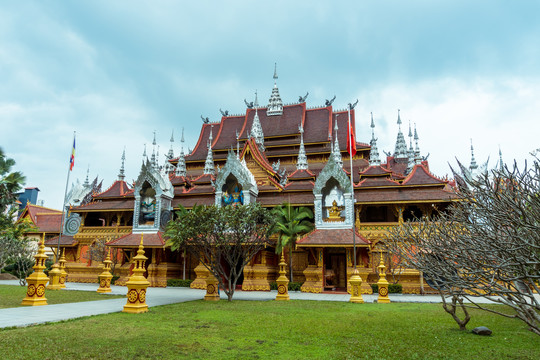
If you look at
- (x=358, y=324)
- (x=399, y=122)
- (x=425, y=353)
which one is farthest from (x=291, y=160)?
(x=425, y=353)

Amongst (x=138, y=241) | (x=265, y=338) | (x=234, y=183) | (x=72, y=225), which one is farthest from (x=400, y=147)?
(x=265, y=338)

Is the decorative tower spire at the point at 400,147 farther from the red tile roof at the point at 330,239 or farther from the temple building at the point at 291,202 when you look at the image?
the red tile roof at the point at 330,239

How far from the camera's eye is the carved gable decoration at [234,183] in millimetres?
22078

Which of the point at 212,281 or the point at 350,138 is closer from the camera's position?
the point at 212,281

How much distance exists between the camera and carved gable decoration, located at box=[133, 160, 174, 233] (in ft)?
76.0

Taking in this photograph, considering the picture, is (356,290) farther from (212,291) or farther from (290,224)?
(290,224)

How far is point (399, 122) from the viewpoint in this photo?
3291 centimetres

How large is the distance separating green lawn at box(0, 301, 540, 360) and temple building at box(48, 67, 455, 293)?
7.55 meters

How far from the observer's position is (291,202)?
22.3 metres

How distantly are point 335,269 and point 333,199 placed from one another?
4139 millimetres

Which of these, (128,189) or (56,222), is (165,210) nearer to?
→ (128,189)

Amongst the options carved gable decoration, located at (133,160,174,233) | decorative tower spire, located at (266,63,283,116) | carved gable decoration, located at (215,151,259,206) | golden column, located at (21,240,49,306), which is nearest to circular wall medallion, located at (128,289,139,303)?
golden column, located at (21,240,49,306)

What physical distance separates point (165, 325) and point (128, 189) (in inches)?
812

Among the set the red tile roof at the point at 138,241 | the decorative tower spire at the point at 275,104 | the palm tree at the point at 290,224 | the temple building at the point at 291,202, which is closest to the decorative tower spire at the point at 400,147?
the temple building at the point at 291,202
